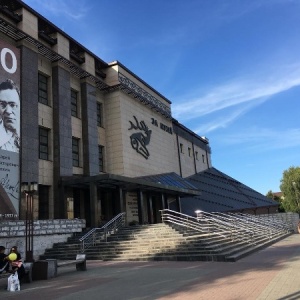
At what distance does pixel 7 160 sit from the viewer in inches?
774

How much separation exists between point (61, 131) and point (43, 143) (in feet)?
4.63

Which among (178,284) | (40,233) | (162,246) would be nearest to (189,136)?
(40,233)

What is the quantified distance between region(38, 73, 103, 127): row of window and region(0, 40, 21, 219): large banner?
2.82 m

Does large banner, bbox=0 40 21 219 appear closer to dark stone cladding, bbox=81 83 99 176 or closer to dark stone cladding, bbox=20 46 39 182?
dark stone cladding, bbox=20 46 39 182

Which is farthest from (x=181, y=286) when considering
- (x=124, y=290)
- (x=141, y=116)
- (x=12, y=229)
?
(x=141, y=116)

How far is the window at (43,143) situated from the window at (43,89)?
2.00m

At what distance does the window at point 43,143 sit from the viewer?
2324 cm

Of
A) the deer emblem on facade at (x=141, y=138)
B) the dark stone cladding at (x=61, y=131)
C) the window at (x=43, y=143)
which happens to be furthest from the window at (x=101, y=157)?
the window at (x=43, y=143)

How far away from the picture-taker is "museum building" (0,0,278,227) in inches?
838

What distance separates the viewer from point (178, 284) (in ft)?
30.5

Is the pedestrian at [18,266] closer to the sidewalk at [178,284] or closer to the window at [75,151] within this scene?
Result: the sidewalk at [178,284]

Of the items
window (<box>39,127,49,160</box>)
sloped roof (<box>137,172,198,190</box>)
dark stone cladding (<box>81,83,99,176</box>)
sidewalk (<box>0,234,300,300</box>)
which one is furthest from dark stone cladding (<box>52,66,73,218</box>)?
sidewalk (<box>0,234,300,300</box>)

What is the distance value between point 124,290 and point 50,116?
1740 centimetres

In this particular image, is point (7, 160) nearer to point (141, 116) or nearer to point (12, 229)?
point (12, 229)
